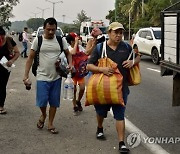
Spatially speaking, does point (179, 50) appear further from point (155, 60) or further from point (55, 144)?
point (155, 60)

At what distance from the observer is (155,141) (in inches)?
211

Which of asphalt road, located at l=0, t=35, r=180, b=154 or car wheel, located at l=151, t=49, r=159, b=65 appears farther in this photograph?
car wheel, located at l=151, t=49, r=159, b=65

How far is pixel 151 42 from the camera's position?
57.6 feet

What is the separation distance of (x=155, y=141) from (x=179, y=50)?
1.47 m

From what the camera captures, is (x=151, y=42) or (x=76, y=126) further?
(x=151, y=42)

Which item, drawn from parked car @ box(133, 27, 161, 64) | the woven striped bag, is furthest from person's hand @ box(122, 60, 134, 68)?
parked car @ box(133, 27, 161, 64)

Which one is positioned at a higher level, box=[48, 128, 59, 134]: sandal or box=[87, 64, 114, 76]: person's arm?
box=[87, 64, 114, 76]: person's arm

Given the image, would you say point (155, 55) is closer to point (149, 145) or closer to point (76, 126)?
point (76, 126)

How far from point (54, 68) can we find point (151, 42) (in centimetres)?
1242

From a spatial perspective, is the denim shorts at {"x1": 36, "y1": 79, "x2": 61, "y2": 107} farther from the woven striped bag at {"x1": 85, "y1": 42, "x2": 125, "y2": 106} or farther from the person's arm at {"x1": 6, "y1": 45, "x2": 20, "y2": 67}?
the person's arm at {"x1": 6, "y1": 45, "x2": 20, "y2": 67}

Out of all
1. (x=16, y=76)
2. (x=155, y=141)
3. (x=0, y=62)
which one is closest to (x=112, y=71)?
(x=155, y=141)

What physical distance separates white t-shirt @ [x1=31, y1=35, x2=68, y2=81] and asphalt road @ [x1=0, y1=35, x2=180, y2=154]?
35.4 inches

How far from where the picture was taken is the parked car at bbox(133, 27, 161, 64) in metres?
16.9

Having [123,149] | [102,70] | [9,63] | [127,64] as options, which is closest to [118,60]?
[127,64]
